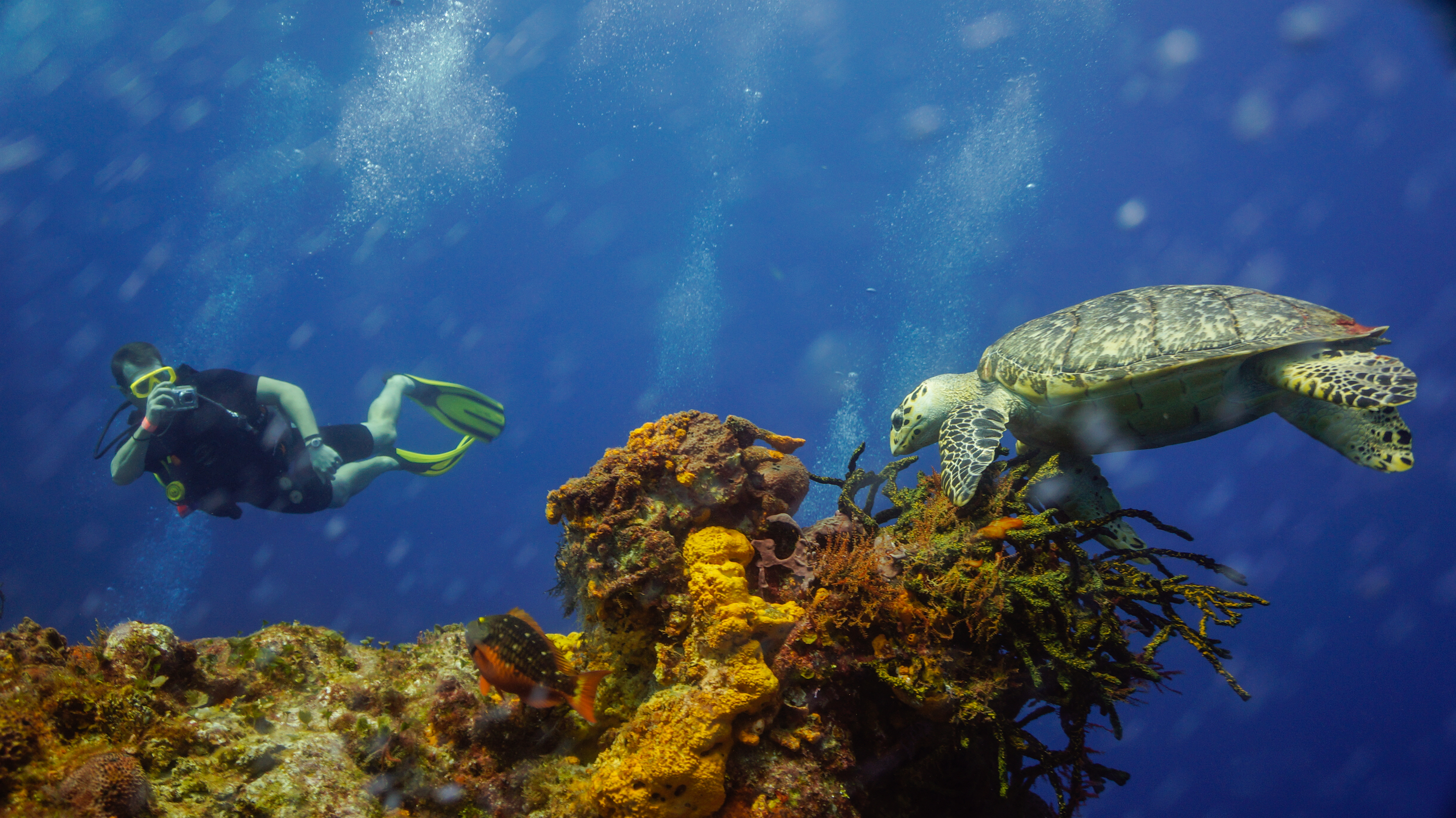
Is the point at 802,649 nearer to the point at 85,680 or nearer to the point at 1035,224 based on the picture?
the point at 85,680

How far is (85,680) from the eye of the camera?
1714 millimetres

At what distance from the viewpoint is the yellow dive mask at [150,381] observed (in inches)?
216

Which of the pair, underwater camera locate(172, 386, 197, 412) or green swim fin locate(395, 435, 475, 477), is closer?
underwater camera locate(172, 386, 197, 412)

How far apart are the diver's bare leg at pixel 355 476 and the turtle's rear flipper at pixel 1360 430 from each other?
30.9 feet

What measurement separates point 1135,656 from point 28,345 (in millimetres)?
Answer: 59712

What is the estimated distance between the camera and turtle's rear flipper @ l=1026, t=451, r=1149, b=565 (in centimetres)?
274

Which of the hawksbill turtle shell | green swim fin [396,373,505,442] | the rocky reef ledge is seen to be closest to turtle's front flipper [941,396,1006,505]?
the rocky reef ledge

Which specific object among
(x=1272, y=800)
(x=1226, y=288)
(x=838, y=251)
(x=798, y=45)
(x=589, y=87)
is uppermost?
(x=589, y=87)

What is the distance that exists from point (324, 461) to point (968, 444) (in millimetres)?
8295

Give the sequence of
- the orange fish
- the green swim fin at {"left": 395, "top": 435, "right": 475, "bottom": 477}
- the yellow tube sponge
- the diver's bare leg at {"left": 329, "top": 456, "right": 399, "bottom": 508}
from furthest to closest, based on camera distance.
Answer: the green swim fin at {"left": 395, "top": 435, "right": 475, "bottom": 477} → the diver's bare leg at {"left": 329, "top": 456, "right": 399, "bottom": 508} → the orange fish → the yellow tube sponge

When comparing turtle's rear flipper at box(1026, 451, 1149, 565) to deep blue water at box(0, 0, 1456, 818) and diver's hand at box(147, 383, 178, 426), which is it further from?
deep blue water at box(0, 0, 1456, 818)

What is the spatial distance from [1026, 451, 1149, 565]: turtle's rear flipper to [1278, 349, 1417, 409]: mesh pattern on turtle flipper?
2.91ft

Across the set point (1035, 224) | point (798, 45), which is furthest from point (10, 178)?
point (1035, 224)

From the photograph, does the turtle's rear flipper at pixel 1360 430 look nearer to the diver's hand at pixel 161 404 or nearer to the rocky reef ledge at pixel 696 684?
the rocky reef ledge at pixel 696 684
